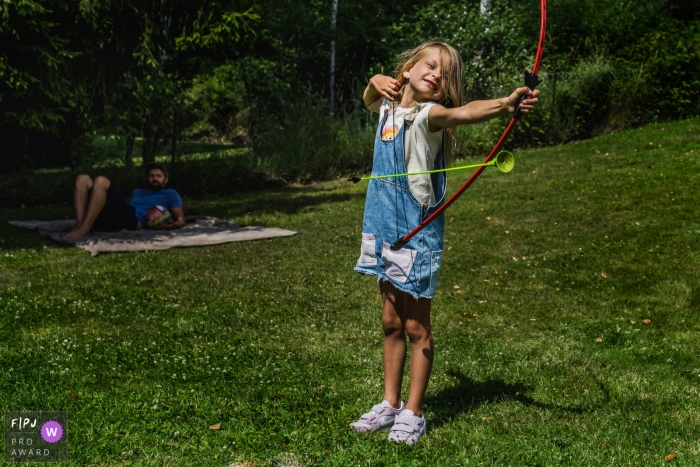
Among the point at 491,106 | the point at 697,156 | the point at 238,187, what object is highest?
the point at 491,106

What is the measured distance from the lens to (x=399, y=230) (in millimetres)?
3633

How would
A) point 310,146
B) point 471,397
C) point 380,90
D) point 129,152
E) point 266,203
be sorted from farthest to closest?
point 310,146, point 129,152, point 266,203, point 471,397, point 380,90

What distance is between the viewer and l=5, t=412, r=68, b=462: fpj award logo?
3461mm

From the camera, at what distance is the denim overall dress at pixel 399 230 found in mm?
3602

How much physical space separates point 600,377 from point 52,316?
3593mm

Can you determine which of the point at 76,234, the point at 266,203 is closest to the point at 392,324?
the point at 76,234

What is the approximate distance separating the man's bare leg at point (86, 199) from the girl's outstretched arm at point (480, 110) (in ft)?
19.7

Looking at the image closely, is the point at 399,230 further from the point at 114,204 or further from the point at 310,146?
the point at 310,146

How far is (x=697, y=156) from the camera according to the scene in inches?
453

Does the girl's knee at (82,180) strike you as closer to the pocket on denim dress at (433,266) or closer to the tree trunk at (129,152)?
the tree trunk at (129,152)

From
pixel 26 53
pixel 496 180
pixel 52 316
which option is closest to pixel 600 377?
pixel 52 316

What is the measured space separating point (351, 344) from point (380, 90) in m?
2.09

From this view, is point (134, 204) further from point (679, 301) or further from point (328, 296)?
point (679, 301)

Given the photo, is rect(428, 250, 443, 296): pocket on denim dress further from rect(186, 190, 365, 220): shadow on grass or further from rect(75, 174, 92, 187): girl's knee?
rect(186, 190, 365, 220): shadow on grass
